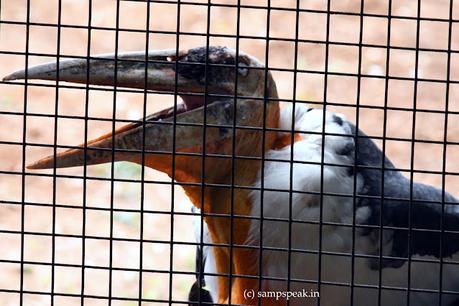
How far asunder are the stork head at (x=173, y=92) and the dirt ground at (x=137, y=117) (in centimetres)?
118

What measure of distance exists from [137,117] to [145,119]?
104 inches

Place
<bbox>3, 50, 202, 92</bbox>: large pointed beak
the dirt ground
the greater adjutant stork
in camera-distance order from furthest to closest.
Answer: the dirt ground
the greater adjutant stork
<bbox>3, 50, 202, 92</bbox>: large pointed beak

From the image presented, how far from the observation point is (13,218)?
4.35 metres

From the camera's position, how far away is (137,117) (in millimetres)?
4883

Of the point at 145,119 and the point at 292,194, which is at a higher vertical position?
the point at 145,119

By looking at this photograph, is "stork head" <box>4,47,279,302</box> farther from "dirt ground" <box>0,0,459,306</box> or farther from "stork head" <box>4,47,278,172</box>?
"dirt ground" <box>0,0,459,306</box>

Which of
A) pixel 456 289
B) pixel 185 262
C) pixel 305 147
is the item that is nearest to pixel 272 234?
pixel 305 147

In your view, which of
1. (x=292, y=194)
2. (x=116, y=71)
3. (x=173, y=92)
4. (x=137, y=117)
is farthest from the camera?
(x=137, y=117)

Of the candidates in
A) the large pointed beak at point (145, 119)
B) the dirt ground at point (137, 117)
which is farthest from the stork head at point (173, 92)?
the dirt ground at point (137, 117)

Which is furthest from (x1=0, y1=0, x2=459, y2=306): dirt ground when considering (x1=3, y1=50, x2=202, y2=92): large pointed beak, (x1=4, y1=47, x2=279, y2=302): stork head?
(x1=3, y1=50, x2=202, y2=92): large pointed beak

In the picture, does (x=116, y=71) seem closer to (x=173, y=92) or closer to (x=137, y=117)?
(x=173, y=92)

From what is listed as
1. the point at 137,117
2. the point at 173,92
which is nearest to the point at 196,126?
the point at 173,92

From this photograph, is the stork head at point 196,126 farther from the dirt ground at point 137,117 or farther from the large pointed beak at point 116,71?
the dirt ground at point 137,117

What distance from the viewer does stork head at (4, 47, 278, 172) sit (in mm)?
2143
